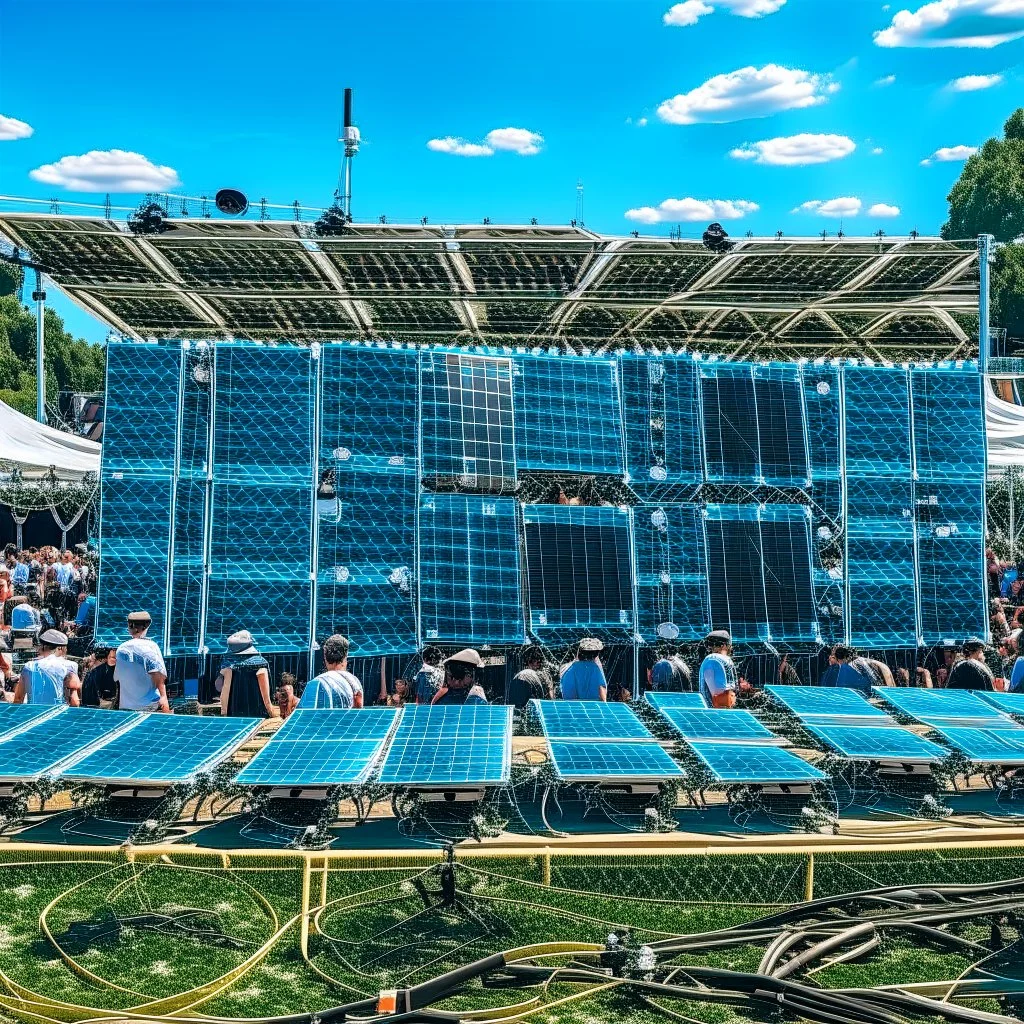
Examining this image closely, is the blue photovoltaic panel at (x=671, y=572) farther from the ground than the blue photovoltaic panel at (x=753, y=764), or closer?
farther from the ground

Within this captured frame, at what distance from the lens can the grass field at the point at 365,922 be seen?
6277 millimetres

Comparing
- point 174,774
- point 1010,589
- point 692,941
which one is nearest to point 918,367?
point 1010,589

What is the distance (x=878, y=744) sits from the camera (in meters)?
8.66

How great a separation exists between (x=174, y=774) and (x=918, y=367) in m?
11.7

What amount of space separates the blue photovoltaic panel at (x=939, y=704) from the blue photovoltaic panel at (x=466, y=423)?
542 cm

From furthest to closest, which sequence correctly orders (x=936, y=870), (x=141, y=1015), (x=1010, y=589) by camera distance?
1. (x=1010, y=589)
2. (x=936, y=870)
3. (x=141, y=1015)

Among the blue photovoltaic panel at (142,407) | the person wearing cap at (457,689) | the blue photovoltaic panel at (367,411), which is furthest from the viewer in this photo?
the blue photovoltaic panel at (367,411)

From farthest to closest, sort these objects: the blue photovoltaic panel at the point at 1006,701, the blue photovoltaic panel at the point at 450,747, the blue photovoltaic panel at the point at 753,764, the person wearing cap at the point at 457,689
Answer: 1. the person wearing cap at the point at 457,689
2. the blue photovoltaic panel at the point at 1006,701
3. the blue photovoltaic panel at the point at 753,764
4. the blue photovoltaic panel at the point at 450,747

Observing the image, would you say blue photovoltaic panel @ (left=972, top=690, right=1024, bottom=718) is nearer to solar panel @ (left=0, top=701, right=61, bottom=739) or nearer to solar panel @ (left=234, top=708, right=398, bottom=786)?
solar panel @ (left=234, top=708, right=398, bottom=786)

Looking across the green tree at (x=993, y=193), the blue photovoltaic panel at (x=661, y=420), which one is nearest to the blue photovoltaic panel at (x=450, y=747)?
the blue photovoltaic panel at (x=661, y=420)

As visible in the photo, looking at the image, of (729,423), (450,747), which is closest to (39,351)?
(729,423)

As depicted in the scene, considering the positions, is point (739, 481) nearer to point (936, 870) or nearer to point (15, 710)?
point (936, 870)

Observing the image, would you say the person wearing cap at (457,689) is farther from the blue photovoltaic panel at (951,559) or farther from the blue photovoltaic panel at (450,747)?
the blue photovoltaic panel at (951,559)

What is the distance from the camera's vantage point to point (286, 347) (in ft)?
42.1
